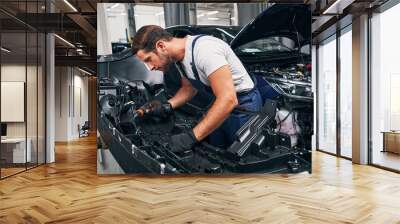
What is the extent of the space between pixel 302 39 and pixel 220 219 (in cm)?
405

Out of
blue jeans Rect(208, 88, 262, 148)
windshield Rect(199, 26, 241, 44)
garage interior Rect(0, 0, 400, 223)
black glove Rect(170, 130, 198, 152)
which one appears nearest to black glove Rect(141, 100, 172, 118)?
black glove Rect(170, 130, 198, 152)

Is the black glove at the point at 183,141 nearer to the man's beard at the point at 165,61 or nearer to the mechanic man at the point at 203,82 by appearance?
the mechanic man at the point at 203,82

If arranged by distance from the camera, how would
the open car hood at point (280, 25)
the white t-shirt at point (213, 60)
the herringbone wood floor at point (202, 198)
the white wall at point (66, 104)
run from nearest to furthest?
1. the herringbone wood floor at point (202, 198)
2. the white t-shirt at point (213, 60)
3. the open car hood at point (280, 25)
4. the white wall at point (66, 104)

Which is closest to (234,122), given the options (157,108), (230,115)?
(230,115)

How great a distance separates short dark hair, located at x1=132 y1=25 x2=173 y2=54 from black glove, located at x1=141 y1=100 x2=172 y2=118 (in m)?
0.94

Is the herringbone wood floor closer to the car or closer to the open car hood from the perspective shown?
the car

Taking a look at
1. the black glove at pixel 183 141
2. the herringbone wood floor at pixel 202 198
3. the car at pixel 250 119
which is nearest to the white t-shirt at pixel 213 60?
the car at pixel 250 119

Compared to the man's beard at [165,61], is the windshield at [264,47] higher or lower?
higher

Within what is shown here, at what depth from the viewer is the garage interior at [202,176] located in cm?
454

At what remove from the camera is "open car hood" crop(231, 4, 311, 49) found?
22.6 feet

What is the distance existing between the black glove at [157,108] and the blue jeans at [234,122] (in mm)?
854

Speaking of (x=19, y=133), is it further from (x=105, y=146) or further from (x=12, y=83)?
(x=105, y=146)

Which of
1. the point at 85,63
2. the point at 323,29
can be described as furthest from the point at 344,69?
the point at 85,63

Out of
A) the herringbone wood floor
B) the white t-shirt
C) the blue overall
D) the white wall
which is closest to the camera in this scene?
the herringbone wood floor
